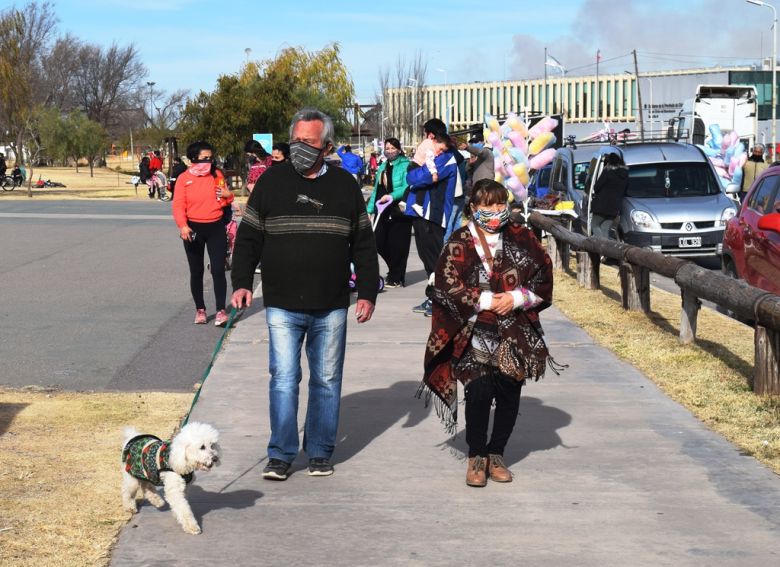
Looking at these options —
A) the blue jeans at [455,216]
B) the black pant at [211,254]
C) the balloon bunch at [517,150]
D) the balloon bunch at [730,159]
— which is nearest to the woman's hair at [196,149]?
the black pant at [211,254]

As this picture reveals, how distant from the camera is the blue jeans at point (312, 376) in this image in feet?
20.6

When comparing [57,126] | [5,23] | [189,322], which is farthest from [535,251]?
[57,126]

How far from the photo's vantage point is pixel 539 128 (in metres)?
22.5

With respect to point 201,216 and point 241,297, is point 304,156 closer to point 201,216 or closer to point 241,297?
point 241,297

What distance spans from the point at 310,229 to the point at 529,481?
5.46ft

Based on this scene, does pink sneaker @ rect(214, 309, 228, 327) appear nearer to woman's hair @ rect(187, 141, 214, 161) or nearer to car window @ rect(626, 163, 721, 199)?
woman's hair @ rect(187, 141, 214, 161)

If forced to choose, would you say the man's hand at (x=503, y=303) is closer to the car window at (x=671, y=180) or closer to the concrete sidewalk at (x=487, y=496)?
the concrete sidewalk at (x=487, y=496)

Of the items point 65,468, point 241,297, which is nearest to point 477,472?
point 241,297

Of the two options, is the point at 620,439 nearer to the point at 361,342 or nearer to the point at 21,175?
the point at 361,342

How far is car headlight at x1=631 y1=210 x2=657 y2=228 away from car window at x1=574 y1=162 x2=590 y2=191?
129 inches

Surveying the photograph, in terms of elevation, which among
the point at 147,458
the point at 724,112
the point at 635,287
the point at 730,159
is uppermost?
the point at 724,112

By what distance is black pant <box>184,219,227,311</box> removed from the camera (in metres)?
12.0

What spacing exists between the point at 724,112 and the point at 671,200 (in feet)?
89.7

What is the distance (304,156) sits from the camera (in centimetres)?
618
